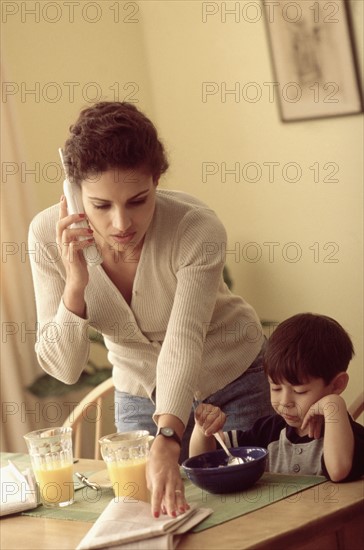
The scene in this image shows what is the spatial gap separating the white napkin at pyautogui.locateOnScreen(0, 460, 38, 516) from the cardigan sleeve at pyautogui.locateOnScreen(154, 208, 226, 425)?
30 centimetres

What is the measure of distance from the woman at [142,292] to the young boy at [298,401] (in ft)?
0.44

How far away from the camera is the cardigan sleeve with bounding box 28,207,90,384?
1.98 meters

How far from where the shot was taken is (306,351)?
1793 mm

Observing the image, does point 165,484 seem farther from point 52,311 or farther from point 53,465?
point 52,311

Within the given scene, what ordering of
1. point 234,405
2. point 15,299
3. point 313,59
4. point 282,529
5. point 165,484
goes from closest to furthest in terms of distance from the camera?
Result: point 282,529
point 165,484
point 234,405
point 313,59
point 15,299

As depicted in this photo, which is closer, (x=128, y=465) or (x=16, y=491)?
(x=128, y=465)

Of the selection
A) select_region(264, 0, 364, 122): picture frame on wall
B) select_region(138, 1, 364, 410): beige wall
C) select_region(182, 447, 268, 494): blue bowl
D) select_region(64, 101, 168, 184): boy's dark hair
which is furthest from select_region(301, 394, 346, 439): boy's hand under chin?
select_region(264, 0, 364, 122): picture frame on wall

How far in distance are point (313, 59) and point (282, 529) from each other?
1972 millimetres

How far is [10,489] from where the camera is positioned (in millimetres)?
1871

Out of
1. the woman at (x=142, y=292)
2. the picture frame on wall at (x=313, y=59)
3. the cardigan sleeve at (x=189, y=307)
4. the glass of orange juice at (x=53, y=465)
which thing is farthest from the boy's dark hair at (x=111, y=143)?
the picture frame on wall at (x=313, y=59)

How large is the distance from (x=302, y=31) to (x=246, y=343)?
Result: 1.31m

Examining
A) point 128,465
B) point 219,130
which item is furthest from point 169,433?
point 219,130

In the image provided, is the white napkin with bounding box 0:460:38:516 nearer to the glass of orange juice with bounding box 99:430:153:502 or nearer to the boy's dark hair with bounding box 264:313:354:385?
the glass of orange juice with bounding box 99:430:153:502

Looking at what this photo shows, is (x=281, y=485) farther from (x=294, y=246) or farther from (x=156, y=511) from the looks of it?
(x=294, y=246)
